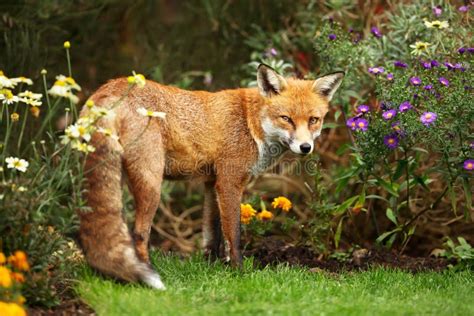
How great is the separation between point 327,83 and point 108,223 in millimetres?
2235

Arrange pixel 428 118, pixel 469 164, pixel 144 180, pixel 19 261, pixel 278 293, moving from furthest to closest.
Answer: pixel 469 164, pixel 428 118, pixel 144 180, pixel 278 293, pixel 19 261

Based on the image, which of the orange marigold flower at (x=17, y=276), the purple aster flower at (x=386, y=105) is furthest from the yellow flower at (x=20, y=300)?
the purple aster flower at (x=386, y=105)

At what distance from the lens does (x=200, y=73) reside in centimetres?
880

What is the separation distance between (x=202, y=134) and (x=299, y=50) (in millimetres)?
3552

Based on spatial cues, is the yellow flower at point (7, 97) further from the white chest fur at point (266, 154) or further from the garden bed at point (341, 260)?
the garden bed at point (341, 260)

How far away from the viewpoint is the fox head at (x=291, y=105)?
5.56 meters

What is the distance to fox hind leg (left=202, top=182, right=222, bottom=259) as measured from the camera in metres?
5.93

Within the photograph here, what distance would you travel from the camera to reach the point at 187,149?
544 cm

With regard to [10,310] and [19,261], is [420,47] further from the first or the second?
[10,310]

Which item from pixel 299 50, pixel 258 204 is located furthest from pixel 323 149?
pixel 258 204

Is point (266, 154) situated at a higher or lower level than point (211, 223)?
higher

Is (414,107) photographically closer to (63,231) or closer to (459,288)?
(459,288)

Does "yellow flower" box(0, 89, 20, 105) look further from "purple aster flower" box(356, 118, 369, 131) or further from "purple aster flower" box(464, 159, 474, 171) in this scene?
"purple aster flower" box(464, 159, 474, 171)

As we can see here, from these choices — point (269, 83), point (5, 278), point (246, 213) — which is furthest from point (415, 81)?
point (5, 278)
